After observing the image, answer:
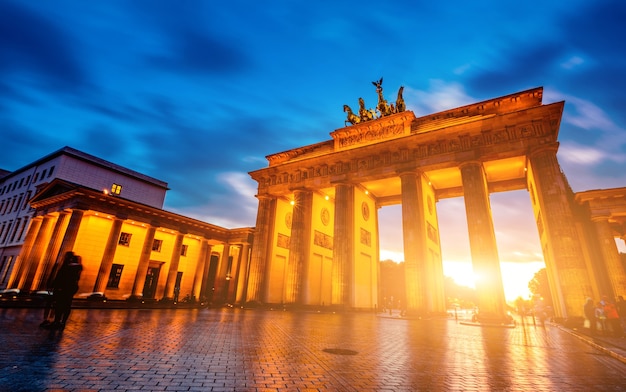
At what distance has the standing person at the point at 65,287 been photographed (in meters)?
7.58

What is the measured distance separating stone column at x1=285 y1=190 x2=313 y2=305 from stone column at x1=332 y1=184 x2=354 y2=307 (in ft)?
9.96

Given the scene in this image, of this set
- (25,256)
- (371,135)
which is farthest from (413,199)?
(25,256)

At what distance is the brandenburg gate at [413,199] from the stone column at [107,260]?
12975mm

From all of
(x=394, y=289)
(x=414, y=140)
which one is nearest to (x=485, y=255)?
(x=414, y=140)

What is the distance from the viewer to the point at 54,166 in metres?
36.8

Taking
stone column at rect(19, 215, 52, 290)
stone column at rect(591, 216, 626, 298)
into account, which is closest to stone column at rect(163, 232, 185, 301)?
stone column at rect(19, 215, 52, 290)

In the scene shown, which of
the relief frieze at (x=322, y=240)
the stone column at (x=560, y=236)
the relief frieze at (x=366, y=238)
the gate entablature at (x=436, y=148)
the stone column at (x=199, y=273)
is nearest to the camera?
the stone column at (x=560, y=236)

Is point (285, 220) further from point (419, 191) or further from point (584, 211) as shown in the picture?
point (584, 211)

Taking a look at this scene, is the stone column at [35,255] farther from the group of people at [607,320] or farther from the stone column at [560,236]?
the stone column at [560,236]

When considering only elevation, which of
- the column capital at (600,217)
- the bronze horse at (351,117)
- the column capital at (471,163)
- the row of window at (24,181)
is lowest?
the column capital at (600,217)

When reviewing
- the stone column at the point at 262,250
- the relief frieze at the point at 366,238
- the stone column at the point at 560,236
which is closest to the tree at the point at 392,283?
the relief frieze at the point at 366,238

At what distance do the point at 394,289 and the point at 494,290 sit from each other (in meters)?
56.7

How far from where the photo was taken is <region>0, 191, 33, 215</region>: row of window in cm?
3800

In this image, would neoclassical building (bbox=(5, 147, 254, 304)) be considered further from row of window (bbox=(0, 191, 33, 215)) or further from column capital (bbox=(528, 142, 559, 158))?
column capital (bbox=(528, 142, 559, 158))
